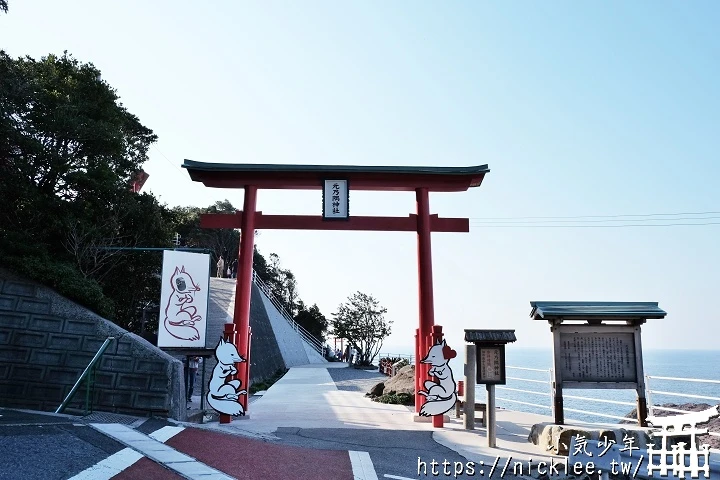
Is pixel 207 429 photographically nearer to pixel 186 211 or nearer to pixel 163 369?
pixel 163 369

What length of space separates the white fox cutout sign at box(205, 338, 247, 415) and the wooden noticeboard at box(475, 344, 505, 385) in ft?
17.2

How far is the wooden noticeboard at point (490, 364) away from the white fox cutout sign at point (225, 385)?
5.23m

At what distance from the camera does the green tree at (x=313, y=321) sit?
54.2m

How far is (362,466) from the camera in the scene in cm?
779

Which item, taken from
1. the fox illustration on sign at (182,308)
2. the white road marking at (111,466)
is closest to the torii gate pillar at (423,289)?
the fox illustration on sign at (182,308)

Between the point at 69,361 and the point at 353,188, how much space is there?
23.6 feet

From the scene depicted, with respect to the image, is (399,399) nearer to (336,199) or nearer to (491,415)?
(336,199)

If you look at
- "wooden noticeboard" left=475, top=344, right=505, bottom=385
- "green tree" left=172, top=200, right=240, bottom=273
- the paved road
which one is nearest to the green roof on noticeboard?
"wooden noticeboard" left=475, top=344, right=505, bottom=385

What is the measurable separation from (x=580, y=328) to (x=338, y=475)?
5.35m

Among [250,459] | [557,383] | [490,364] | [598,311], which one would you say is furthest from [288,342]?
[250,459]

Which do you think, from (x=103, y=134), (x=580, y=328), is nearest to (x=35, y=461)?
(x=580, y=328)

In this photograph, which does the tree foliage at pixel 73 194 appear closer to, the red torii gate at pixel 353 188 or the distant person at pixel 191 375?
the distant person at pixel 191 375

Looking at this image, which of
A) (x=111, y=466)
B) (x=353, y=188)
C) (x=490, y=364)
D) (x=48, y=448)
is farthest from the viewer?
(x=353, y=188)

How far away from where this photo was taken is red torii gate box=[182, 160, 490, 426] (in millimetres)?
12750
